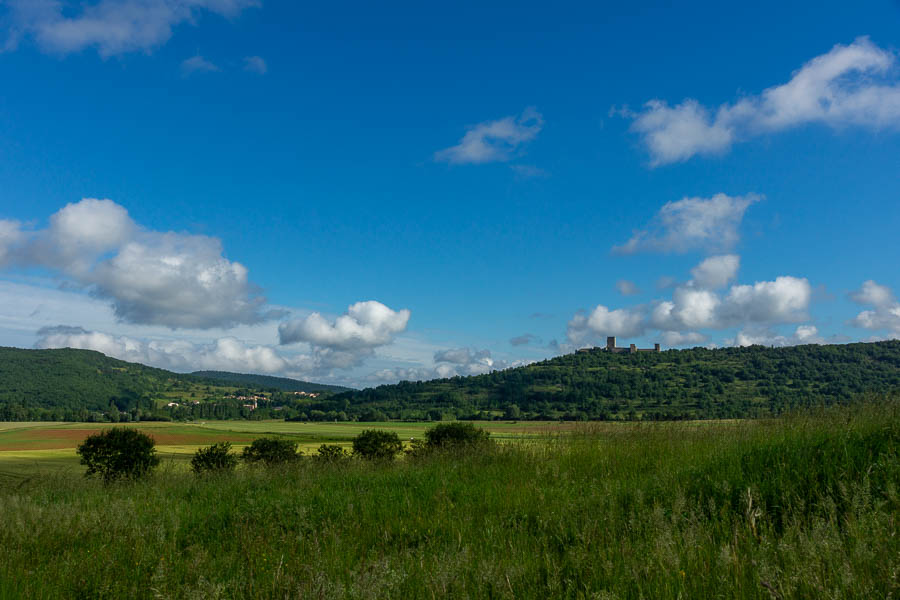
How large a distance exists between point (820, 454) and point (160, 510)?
983 cm

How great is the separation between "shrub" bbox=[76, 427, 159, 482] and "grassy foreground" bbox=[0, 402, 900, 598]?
918 cm

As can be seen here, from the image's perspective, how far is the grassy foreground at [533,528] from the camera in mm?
4035

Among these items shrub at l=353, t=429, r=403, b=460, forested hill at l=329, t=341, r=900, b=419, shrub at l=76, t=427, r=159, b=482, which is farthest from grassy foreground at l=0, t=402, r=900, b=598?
forested hill at l=329, t=341, r=900, b=419

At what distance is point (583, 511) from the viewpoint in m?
6.63

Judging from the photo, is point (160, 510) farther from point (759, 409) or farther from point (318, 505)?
point (759, 409)

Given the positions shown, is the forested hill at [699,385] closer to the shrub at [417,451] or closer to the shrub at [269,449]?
the shrub at [269,449]

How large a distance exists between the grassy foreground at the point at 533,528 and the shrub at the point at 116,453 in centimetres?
918

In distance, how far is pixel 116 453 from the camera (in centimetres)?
1984

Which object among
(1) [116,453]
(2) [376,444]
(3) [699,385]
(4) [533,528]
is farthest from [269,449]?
(3) [699,385]

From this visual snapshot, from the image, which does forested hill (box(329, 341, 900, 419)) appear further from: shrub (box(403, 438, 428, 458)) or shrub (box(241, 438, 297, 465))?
shrub (box(403, 438, 428, 458))

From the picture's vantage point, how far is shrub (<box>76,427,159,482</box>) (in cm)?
1925

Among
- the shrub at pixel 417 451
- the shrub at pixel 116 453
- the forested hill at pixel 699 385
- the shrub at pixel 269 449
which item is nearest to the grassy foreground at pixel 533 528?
the shrub at pixel 417 451

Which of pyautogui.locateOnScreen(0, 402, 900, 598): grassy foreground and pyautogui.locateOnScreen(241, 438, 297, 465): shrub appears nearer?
pyautogui.locateOnScreen(0, 402, 900, 598): grassy foreground

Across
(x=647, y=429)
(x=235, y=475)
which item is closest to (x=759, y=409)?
(x=647, y=429)
